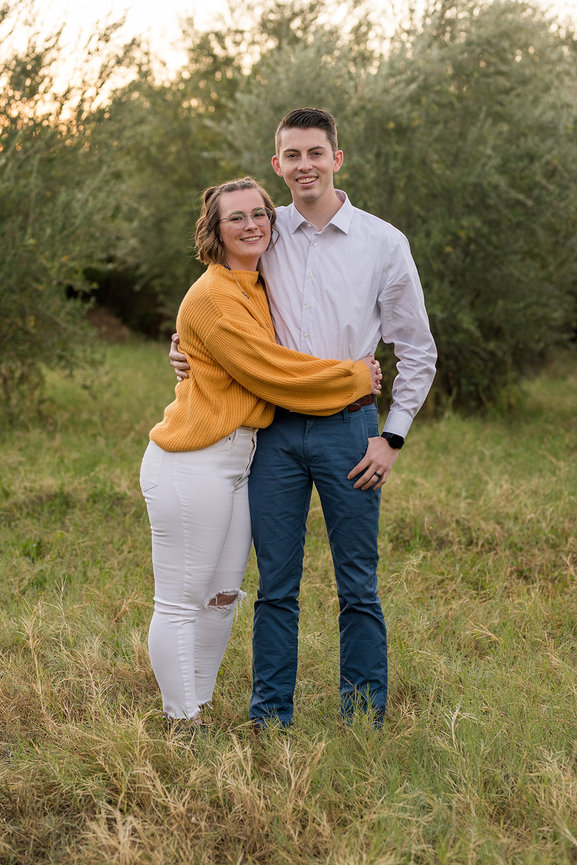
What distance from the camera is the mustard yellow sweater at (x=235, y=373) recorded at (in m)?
2.86

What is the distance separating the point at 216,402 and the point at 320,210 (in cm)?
79

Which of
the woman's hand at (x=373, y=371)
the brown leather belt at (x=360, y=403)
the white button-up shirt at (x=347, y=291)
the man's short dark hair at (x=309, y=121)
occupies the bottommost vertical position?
the brown leather belt at (x=360, y=403)

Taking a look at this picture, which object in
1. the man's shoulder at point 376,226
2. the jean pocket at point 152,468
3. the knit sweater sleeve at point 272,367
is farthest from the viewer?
the man's shoulder at point 376,226

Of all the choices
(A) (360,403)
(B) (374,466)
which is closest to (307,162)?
(A) (360,403)

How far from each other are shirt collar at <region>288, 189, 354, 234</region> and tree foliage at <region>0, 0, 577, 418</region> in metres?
5.97

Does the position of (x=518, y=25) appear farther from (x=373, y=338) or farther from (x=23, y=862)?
(x=23, y=862)

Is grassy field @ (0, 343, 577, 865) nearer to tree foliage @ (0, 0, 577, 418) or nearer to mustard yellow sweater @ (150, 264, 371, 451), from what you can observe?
mustard yellow sweater @ (150, 264, 371, 451)

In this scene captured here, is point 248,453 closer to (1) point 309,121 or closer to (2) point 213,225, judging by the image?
(2) point 213,225

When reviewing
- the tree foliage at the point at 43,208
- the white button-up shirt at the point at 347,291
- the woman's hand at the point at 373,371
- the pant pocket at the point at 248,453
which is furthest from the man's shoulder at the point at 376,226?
the tree foliage at the point at 43,208

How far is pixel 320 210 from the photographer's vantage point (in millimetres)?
3064

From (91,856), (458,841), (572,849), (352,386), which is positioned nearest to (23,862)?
(91,856)

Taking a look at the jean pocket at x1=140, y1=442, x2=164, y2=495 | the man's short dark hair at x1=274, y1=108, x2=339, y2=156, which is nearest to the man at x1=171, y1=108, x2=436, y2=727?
the man's short dark hair at x1=274, y1=108, x2=339, y2=156

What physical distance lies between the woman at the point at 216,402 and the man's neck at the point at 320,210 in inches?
5.0

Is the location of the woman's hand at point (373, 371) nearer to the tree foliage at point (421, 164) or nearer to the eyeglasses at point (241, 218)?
the eyeglasses at point (241, 218)
